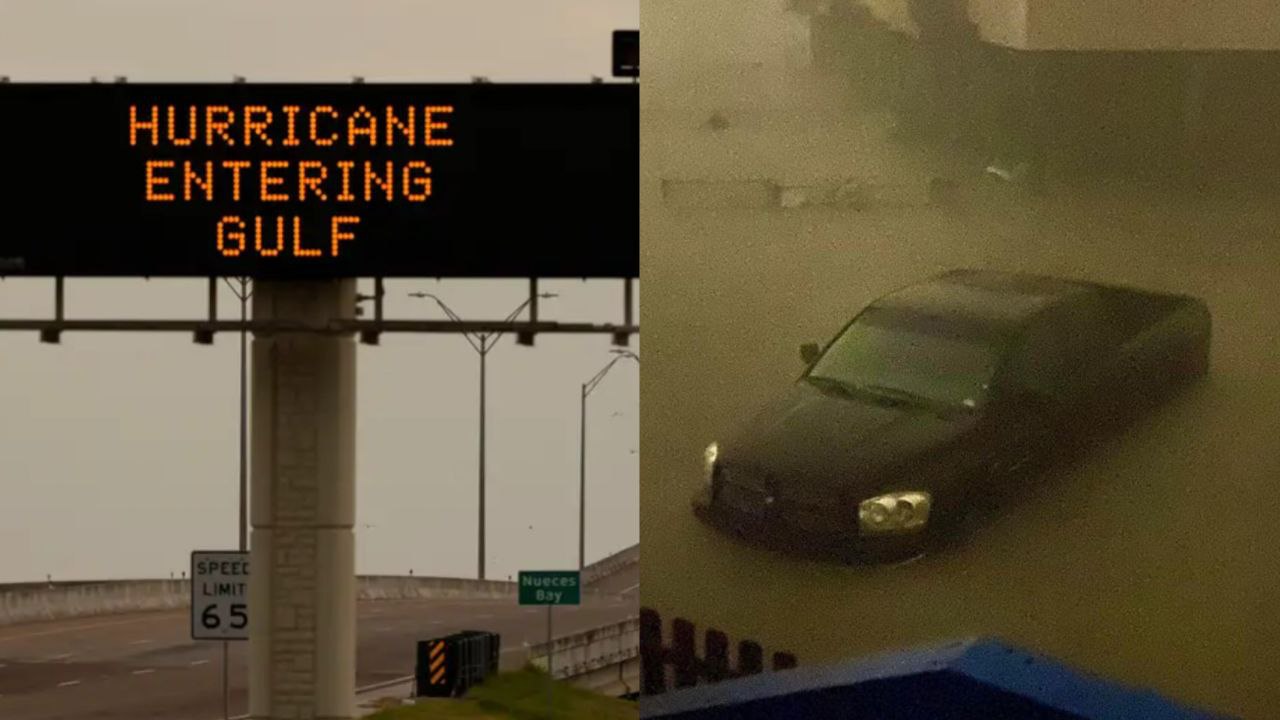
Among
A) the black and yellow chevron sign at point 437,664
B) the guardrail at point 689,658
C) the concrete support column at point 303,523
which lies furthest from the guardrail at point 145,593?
the guardrail at point 689,658

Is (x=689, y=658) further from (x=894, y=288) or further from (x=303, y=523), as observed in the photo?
(x=303, y=523)

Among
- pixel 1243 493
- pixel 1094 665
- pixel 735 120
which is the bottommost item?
pixel 1094 665

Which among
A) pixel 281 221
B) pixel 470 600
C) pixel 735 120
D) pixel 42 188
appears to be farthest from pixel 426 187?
pixel 470 600

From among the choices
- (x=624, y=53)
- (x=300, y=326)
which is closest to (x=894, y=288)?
(x=624, y=53)

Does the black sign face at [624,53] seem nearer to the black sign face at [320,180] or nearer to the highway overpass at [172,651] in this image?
the black sign face at [320,180]

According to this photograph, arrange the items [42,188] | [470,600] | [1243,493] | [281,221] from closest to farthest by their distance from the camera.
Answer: [1243,493]
[281,221]
[42,188]
[470,600]

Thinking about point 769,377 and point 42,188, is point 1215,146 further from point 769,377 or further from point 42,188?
point 42,188

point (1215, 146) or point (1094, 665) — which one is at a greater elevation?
point (1215, 146)
